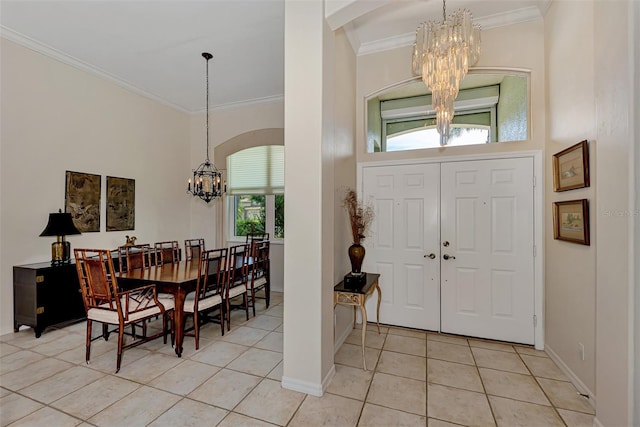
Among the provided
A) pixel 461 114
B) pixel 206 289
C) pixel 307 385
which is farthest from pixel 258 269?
pixel 461 114

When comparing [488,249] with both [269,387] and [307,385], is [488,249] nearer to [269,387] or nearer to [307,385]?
[307,385]

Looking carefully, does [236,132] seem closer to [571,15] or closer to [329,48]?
[329,48]

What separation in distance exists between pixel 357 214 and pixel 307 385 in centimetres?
165

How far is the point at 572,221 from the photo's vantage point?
2.42m

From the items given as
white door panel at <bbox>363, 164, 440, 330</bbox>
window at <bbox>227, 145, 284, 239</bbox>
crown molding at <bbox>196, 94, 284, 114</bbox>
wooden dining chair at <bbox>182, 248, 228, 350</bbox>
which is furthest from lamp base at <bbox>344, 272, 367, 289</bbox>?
crown molding at <bbox>196, 94, 284, 114</bbox>

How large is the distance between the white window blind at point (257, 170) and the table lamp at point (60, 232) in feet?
9.20

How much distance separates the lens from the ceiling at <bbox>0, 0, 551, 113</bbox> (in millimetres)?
2934

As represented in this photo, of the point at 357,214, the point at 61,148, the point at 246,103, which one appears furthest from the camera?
the point at 246,103

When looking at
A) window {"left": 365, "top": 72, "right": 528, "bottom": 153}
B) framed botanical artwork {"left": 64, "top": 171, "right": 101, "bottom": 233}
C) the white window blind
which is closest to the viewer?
window {"left": 365, "top": 72, "right": 528, "bottom": 153}

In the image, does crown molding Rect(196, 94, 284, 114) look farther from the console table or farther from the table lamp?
the console table

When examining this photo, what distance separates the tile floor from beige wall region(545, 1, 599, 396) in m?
0.34

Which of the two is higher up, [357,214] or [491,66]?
[491,66]

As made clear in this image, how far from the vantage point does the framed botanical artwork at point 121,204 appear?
4445 mm

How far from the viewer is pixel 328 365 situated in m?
2.44
